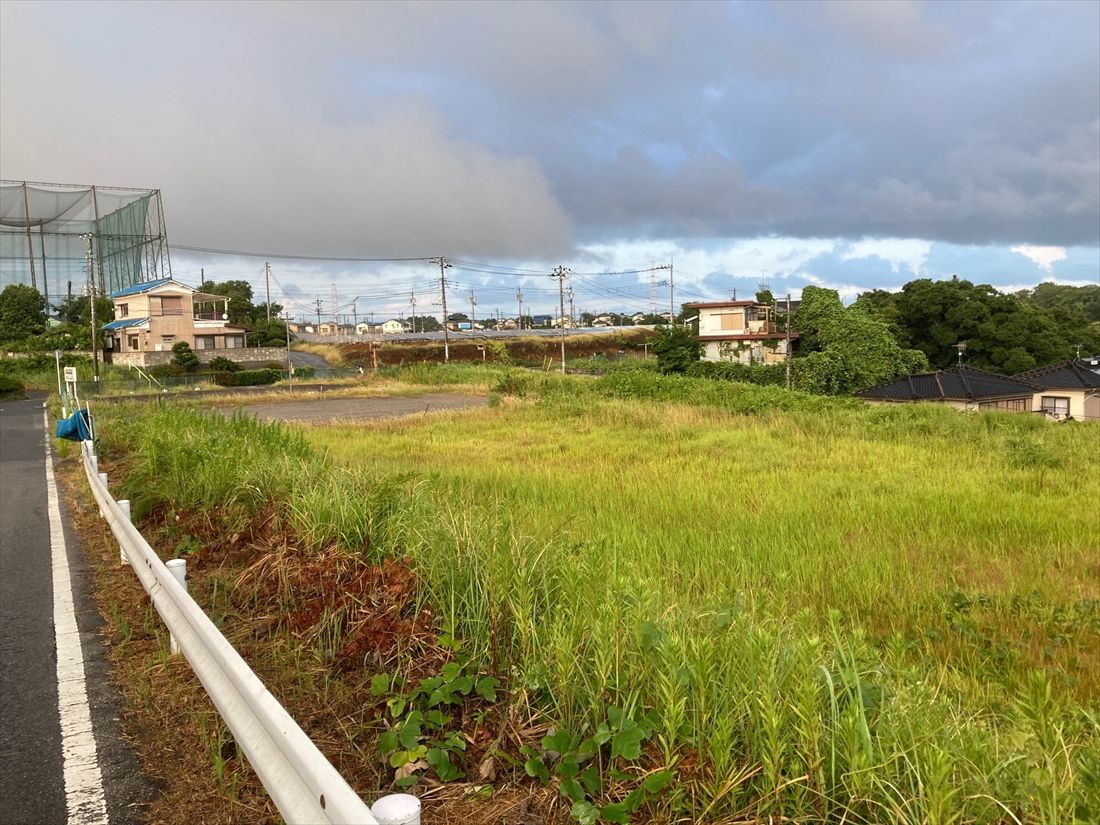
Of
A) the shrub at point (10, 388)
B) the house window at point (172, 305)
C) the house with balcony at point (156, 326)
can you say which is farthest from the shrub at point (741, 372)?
the shrub at point (10, 388)

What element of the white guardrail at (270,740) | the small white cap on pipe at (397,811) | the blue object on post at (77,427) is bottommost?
the white guardrail at (270,740)

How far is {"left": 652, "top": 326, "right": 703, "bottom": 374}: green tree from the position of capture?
51.8 m

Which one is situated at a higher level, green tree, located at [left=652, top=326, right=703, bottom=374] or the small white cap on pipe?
green tree, located at [left=652, top=326, right=703, bottom=374]

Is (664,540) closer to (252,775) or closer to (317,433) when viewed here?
(252,775)

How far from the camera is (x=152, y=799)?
275 centimetres

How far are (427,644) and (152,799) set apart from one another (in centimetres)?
121

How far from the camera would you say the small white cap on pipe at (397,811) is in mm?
1658

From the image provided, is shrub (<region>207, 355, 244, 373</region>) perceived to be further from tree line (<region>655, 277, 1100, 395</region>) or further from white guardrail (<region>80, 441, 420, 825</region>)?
white guardrail (<region>80, 441, 420, 825</region>)

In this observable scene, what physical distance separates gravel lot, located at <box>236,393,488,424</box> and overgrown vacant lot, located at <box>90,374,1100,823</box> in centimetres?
1382

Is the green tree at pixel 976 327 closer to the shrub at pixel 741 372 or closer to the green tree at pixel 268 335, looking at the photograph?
the shrub at pixel 741 372

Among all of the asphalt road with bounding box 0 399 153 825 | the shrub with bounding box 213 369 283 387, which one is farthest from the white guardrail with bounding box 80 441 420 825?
the shrub with bounding box 213 369 283 387

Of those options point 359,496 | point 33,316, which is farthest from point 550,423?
point 33,316

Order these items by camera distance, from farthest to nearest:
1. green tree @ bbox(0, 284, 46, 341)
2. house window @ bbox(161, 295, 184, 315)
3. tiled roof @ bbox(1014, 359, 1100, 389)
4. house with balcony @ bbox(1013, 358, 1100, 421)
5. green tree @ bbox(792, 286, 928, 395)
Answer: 1. green tree @ bbox(0, 284, 46, 341)
2. house window @ bbox(161, 295, 184, 315)
3. green tree @ bbox(792, 286, 928, 395)
4. tiled roof @ bbox(1014, 359, 1100, 389)
5. house with balcony @ bbox(1013, 358, 1100, 421)

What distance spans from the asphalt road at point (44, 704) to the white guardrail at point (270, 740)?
45 centimetres
